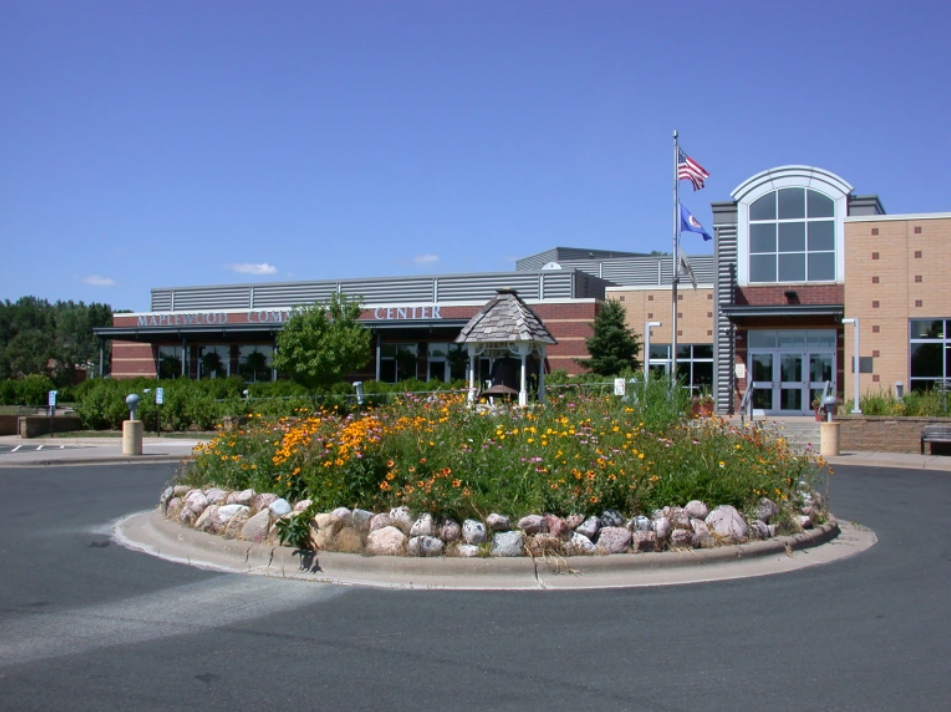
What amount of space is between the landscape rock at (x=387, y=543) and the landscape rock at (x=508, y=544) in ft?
2.80

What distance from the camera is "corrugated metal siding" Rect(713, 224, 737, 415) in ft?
116

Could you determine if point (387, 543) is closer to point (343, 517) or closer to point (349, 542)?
point (349, 542)

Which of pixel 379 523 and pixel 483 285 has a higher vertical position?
pixel 483 285

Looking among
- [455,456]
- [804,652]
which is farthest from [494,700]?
[455,456]

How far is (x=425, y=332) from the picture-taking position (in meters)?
44.5

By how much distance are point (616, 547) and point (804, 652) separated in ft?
8.70

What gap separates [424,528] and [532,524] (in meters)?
1.01

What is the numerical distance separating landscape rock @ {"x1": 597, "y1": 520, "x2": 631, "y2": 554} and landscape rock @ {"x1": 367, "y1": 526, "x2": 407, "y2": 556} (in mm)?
1871

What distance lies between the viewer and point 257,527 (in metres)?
9.05

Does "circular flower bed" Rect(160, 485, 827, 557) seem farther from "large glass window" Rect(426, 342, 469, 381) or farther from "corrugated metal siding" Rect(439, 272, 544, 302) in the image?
"corrugated metal siding" Rect(439, 272, 544, 302)

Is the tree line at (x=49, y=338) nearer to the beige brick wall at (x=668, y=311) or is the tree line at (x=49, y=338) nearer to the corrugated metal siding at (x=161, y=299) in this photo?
the corrugated metal siding at (x=161, y=299)

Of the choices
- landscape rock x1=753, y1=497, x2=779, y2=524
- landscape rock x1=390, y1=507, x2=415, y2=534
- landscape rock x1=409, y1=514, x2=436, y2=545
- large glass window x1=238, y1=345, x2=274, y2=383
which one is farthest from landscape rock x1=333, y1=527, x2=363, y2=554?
large glass window x1=238, y1=345, x2=274, y2=383

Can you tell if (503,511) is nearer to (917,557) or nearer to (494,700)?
(494,700)

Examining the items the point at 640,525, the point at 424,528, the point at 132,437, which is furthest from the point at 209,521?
the point at 132,437
